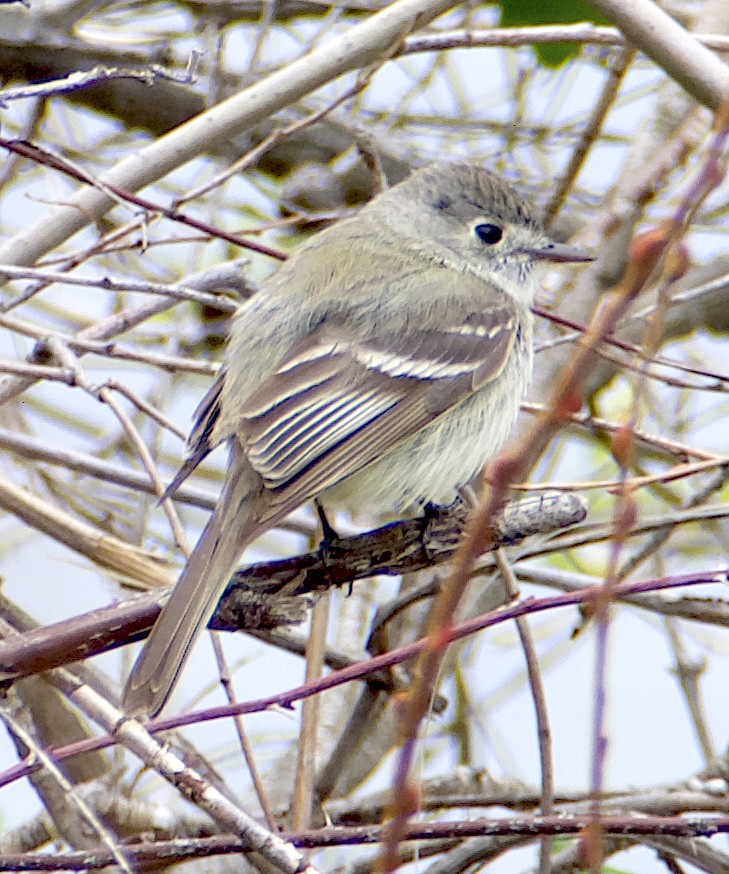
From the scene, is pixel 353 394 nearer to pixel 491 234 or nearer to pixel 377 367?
pixel 377 367

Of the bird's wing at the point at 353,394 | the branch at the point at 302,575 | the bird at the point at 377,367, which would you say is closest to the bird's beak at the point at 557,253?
the bird at the point at 377,367

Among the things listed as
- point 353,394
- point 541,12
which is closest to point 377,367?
point 353,394

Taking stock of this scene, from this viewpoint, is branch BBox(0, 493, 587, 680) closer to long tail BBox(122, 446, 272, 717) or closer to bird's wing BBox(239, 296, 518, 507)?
long tail BBox(122, 446, 272, 717)

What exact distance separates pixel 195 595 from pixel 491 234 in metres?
1.86

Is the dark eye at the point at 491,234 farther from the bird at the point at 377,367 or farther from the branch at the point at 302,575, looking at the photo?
the branch at the point at 302,575

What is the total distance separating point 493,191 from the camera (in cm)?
388

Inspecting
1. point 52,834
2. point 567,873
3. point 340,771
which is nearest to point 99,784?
point 52,834

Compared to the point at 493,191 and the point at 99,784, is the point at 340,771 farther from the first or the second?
the point at 493,191

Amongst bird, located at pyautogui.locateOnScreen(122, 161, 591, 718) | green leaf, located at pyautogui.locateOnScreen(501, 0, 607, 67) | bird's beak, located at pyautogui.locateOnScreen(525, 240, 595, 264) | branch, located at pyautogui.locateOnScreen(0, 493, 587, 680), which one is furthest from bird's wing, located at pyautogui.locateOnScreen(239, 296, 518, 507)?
green leaf, located at pyautogui.locateOnScreen(501, 0, 607, 67)

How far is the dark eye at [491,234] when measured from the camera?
3881mm

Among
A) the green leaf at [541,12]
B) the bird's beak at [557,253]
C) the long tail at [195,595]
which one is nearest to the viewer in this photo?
the long tail at [195,595]

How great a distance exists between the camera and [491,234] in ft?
12.8

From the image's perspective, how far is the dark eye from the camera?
388 cm

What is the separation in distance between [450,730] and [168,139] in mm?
2253
